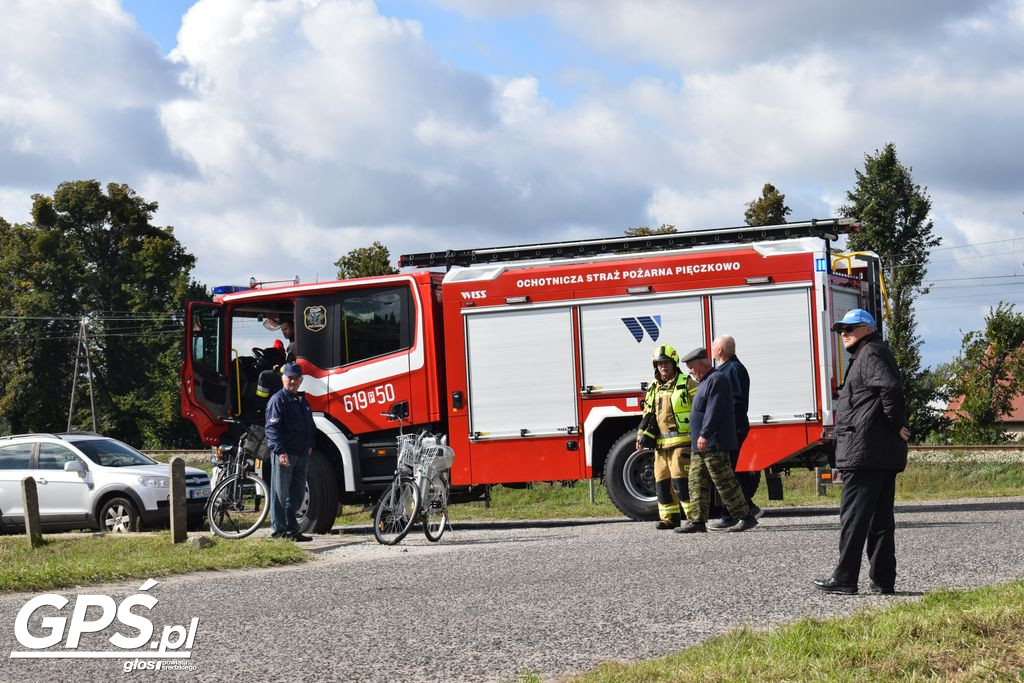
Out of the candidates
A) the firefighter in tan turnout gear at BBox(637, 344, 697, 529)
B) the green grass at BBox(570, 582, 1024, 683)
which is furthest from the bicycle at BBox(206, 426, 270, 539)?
the green grass at BBox(570, 582, 1024, 683)

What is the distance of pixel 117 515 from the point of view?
17.0m

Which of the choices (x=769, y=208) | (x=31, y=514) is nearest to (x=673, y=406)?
(x=31, y=514)

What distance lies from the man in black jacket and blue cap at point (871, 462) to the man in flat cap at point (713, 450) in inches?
153

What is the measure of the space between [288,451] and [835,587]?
22.0ft

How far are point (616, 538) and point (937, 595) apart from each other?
486 cm

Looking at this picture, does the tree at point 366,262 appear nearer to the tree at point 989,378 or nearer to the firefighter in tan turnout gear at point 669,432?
the tree at point 989,378

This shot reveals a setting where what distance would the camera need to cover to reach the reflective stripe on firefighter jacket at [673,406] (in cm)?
1271

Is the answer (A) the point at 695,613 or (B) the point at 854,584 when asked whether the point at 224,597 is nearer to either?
(A) the point at 695,613

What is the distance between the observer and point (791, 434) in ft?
45.9

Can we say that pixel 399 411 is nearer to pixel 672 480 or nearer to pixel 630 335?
pixel 630 335

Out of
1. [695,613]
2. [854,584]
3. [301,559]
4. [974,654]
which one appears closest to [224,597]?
[301,559]

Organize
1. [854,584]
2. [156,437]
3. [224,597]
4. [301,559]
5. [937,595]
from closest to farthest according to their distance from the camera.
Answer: [937,595], [854,584], [224,597], [301,559], [156,437]

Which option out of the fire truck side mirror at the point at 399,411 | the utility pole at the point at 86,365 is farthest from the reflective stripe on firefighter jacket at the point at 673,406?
the utility pole at the point at 86,365

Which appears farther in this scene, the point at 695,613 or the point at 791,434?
the point at 791,434
